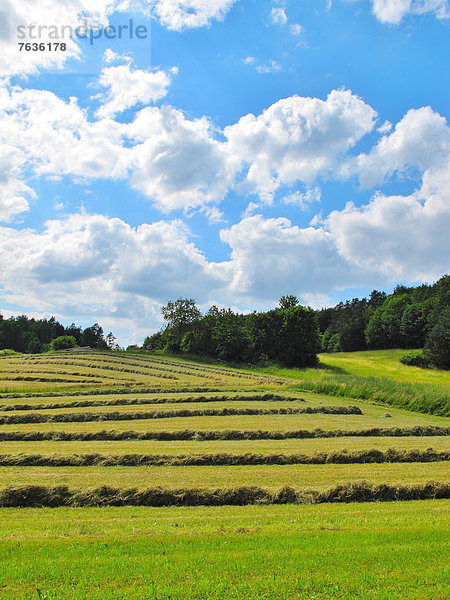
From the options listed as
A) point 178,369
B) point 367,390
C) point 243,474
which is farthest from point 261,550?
point 178,369

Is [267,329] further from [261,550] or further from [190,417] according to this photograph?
[261,550]

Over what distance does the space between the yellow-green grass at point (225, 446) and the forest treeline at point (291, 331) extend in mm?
55216

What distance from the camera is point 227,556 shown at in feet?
Result: 21.0

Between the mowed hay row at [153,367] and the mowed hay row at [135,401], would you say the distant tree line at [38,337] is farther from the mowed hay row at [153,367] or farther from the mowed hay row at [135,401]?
the mowed hay row at [135,401]

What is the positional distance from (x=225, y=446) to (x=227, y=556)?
8.03 metres

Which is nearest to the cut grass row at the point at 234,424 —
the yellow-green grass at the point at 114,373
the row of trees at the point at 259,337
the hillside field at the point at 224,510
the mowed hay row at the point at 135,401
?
the hillside field at the point at 224,510

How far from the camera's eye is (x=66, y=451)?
45.1 ft

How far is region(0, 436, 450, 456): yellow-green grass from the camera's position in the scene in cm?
1342

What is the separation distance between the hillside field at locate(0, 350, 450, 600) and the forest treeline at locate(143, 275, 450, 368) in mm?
52683

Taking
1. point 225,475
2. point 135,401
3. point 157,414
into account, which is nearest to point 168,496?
point 225,475

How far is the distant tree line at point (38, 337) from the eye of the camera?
121750 millimetres

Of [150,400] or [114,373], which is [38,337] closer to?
[114,373]

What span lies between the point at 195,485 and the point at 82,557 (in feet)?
13.1

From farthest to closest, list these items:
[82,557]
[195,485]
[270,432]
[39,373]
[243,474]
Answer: [39,373]
[270,432]
[243,474]
[195,485]
[82,557]
